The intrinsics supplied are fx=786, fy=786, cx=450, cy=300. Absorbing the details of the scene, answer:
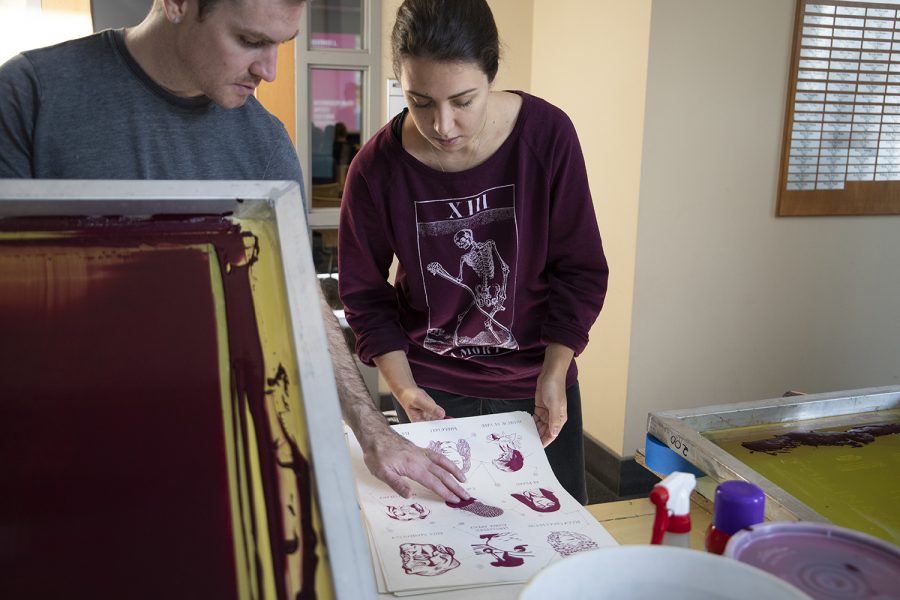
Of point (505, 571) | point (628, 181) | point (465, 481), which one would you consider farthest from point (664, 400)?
point (505, 571)

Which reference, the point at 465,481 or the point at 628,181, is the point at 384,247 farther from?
the point at 628,181

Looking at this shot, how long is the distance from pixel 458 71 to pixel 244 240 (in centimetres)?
76

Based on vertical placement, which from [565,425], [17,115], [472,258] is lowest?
[565,425]

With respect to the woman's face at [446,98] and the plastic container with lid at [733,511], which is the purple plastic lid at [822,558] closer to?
the plastic container with lid at [733,511]

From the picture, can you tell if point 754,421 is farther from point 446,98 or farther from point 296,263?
point 296,263

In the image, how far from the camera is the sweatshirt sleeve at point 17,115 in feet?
3.39

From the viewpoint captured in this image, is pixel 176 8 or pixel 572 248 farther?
pixel 572 248

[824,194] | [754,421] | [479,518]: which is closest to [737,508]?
[479,518]

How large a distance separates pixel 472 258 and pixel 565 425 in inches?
15.8

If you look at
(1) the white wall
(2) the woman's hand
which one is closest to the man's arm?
(2) the woman's hand

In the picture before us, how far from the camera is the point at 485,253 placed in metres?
1.50

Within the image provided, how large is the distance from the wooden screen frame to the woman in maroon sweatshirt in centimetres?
170

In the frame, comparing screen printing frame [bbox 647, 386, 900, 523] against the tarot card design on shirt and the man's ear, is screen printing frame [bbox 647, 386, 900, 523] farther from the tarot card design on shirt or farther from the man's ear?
the man's ear

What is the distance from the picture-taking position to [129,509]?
1.98 feet
